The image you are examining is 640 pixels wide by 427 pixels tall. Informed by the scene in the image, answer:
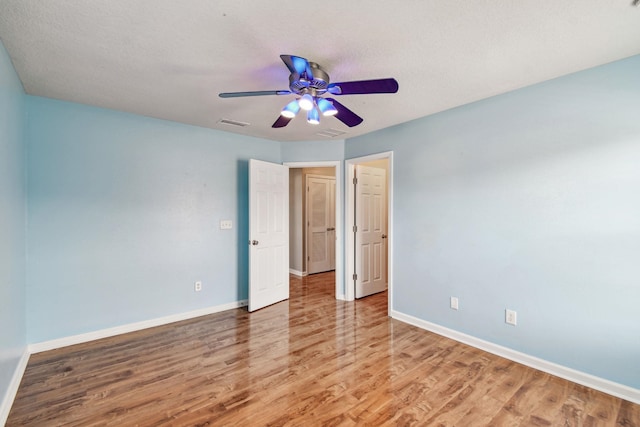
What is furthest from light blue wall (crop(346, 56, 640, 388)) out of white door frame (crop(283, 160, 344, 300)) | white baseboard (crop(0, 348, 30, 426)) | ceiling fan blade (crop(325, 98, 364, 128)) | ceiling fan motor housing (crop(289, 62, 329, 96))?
white baseboard (crop(0, 348, 30, 426))

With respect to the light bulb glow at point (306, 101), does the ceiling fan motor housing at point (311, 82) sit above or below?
above

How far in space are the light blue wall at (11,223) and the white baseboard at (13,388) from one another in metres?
0.05

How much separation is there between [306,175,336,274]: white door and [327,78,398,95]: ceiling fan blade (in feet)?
13.3

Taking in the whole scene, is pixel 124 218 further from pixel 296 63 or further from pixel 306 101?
pixel 296 63

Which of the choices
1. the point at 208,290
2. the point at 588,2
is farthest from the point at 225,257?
the point at 588,2

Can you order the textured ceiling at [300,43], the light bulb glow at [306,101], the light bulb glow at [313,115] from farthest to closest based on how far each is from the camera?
1. the light bulb glow at [313,115]
2. the light bulb glow at [306,101]
3. the textured ceiling at [300,43]

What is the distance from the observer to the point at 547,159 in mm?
2389

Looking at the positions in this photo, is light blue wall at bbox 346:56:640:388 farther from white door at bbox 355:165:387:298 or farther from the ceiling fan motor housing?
the ceiling fan motor housing

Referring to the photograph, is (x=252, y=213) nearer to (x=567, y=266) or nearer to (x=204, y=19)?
(x=204, y=19)

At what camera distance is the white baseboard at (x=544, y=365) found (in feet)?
6.71

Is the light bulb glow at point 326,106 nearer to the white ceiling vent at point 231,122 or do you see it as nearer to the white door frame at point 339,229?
the white ceiling vent at point 231,122

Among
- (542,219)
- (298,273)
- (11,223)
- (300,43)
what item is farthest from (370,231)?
(11,223)

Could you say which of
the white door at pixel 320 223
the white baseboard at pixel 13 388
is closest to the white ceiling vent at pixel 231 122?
the white door at pixel 320 223

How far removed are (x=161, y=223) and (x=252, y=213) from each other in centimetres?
108
